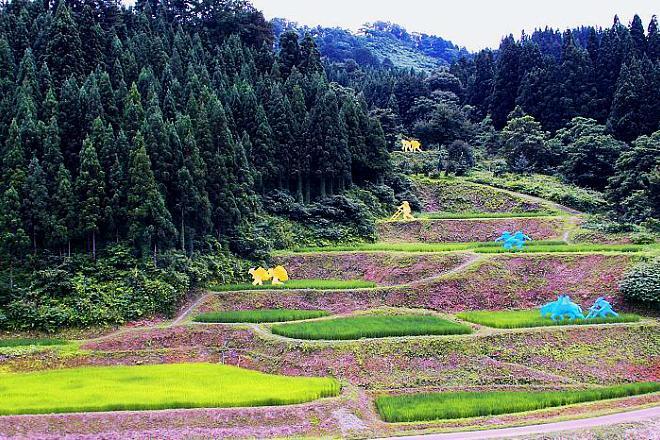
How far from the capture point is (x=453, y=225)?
37.7 metres

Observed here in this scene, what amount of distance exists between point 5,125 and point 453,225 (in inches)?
956

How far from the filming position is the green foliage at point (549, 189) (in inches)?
1583

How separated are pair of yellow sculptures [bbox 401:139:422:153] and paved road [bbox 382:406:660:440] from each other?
39057mm

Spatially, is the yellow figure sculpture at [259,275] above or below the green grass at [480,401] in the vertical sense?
above

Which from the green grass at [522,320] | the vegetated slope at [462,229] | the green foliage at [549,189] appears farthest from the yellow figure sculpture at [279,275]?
the green foliage at [549,189]

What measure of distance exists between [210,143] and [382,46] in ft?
365

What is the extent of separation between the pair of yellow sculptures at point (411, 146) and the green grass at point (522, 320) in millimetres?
30985

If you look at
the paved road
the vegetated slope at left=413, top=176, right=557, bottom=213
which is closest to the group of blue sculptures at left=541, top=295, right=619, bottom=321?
the paved road

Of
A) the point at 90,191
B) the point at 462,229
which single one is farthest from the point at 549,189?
the point at 90,191

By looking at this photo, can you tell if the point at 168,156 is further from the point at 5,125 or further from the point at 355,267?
the point at 355,267

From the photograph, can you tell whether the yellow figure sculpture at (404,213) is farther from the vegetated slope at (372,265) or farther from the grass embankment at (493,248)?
the vegetated slope at (372,265)

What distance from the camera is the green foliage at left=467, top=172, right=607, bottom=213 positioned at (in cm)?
4022

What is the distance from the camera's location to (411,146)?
53688 mm

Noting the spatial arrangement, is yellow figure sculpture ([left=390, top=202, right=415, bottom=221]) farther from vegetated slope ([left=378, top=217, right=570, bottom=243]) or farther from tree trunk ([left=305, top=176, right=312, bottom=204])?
tree trunk ([left=305, top=176, right=312, bottom=204])
